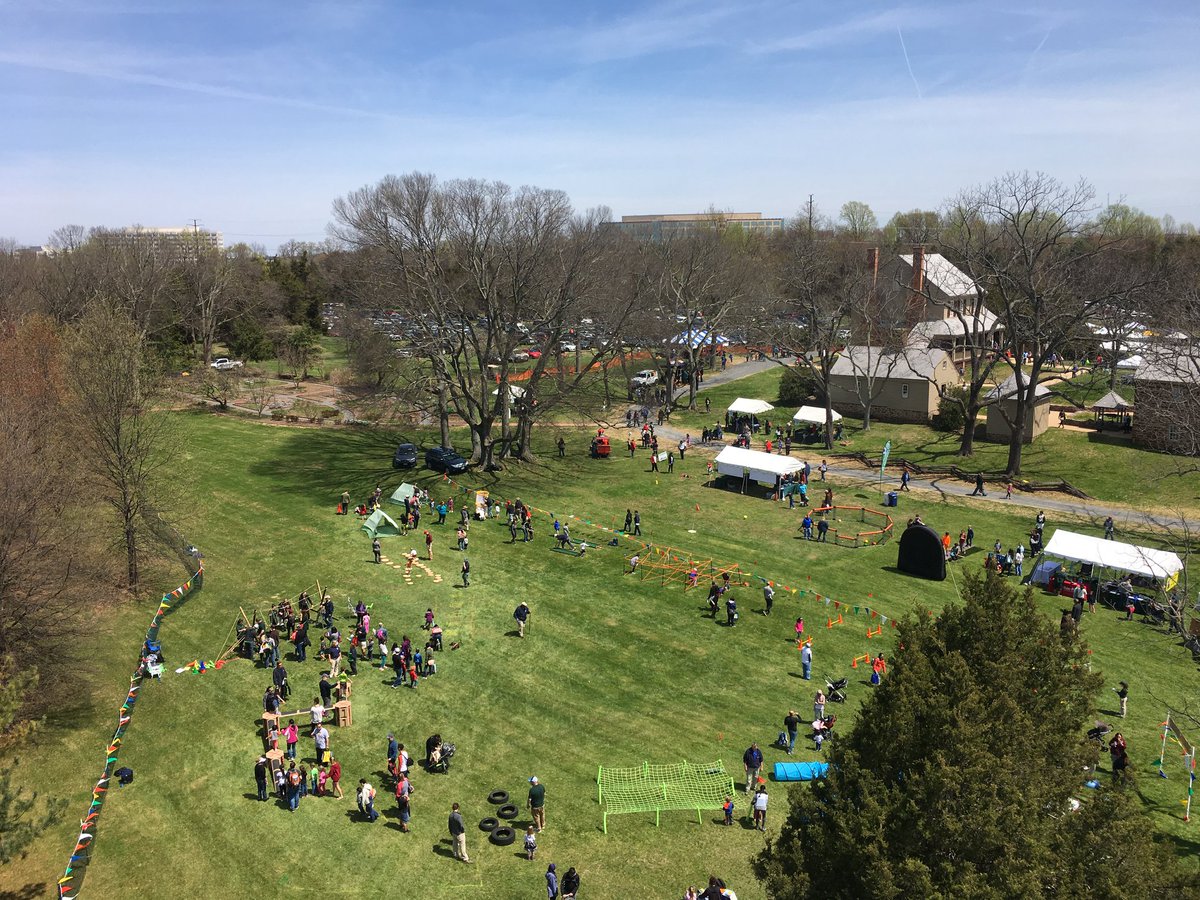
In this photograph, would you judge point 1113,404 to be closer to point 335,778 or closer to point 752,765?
point 752,765

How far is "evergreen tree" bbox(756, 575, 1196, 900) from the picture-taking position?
39.5 feet

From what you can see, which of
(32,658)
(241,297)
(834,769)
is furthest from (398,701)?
(241,297)

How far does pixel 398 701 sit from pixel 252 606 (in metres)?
9.38

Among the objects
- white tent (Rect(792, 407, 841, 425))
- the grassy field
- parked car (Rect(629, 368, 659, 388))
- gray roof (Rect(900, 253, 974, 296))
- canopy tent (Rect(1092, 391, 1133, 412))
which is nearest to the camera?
the grassy field

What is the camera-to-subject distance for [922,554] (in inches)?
1359

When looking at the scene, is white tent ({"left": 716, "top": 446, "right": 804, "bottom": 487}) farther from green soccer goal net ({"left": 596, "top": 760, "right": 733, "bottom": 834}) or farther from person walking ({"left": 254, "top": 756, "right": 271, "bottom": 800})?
person walking ({"left": 254, "top": 756, "right": 271, "bottom": 800})

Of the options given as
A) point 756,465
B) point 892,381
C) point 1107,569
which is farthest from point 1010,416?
point 1107,569

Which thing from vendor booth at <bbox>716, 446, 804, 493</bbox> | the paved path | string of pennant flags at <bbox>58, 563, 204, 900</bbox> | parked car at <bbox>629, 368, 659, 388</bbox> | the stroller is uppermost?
parked car at <bbox>629, 368, 659, 388</bbox>

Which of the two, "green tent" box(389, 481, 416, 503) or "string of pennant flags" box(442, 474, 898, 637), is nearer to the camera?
"string of pennant flags" box(442, 474, 898, 637)

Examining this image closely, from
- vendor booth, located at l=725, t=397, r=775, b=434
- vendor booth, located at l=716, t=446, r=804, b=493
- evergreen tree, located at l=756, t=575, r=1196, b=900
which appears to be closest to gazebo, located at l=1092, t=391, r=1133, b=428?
vendor booth, located at l=725, t=397, r=775, b=434

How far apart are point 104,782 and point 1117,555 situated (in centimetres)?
3501

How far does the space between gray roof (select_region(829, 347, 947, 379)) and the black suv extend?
27670mm

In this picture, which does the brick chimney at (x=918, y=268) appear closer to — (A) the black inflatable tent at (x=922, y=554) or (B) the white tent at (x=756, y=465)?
(B) the white tent at (x=756, y=465)

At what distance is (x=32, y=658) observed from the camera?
23.7 metres
